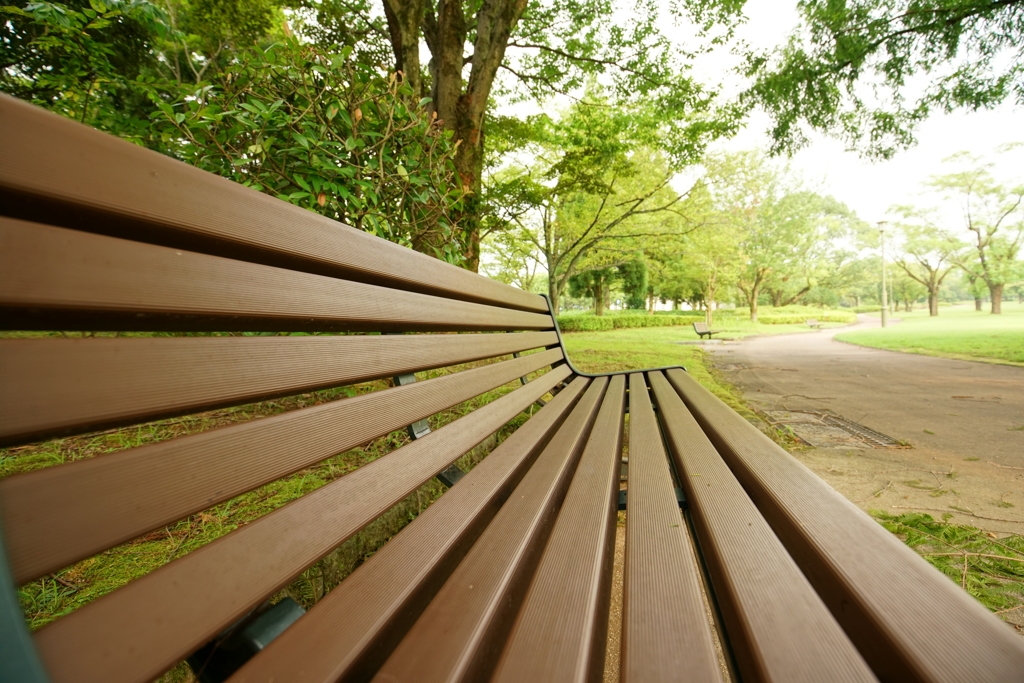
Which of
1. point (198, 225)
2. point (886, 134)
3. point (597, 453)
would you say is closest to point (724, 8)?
point (886, 134)

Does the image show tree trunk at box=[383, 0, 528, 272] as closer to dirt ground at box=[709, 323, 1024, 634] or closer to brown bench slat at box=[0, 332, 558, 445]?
dirt ground at box=[709, 323, 1024, 634]

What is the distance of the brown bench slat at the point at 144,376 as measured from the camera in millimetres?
390

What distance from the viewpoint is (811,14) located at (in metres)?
6.14

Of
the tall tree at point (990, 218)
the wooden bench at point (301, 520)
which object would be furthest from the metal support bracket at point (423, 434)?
the tall tree at point (990, 218)

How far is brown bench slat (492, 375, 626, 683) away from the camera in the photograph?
0.50m

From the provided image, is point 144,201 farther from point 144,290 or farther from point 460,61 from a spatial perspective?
point 460,61

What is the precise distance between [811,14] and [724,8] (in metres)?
1.31

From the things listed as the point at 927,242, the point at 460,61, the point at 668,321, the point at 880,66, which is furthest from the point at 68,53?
the point at 927,242

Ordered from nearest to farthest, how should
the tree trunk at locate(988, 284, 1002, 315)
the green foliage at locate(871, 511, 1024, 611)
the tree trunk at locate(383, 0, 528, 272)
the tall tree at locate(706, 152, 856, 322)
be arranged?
the green foliage at locate(871, 511, 1024, 611) → the tree trunk at locate(383, 0, 528, 272) → the tall tree at locate(706, 152, 856, 322) → the tree trunk at locate(988, 284, 1002, 315)

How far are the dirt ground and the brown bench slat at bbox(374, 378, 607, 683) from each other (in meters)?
1.78

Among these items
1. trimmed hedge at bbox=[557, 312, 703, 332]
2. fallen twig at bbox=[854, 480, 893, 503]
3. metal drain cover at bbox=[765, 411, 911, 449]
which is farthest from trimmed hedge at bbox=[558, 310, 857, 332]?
fallen twig at bbox=[854, 480, 893, 503]

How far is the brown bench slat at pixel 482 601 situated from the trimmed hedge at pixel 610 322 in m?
14.0

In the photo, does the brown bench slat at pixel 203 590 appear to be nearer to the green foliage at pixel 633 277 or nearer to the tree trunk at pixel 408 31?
the tree trunk at pixel 408 31

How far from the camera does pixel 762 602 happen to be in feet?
1.86
